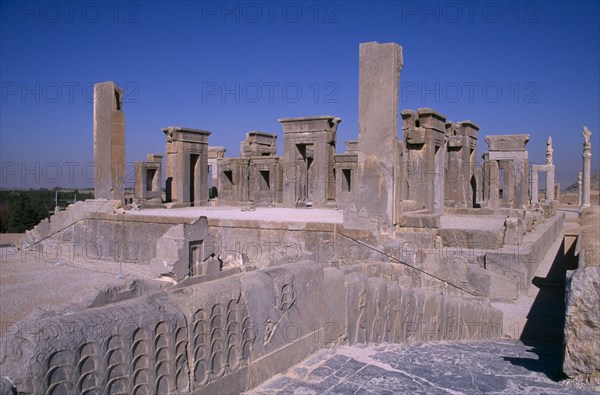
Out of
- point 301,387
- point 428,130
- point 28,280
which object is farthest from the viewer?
point 428,130

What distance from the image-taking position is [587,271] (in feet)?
13.1

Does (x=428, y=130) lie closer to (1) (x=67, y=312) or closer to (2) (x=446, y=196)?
(2) (x=446, y=196)

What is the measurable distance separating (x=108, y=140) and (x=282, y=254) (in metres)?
9.12

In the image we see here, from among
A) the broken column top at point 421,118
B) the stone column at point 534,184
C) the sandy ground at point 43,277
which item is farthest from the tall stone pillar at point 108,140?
the stone column at point 534,184

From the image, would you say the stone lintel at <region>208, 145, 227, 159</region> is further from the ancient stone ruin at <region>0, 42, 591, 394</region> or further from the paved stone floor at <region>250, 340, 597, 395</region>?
the paved stone floor at <region>250, 340, 597, 395</region>

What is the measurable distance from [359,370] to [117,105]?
45.0ft

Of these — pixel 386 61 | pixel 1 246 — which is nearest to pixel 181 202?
pixel 1 246

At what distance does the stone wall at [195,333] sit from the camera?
7.75 feet

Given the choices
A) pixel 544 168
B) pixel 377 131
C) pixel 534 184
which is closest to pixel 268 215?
pixel 377 131

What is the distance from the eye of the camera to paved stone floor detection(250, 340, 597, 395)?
3.66 m

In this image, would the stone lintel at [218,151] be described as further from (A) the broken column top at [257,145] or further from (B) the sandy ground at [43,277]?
(B) the sandy ground at [43,277]

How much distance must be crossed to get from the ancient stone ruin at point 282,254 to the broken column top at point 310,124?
0.17ft

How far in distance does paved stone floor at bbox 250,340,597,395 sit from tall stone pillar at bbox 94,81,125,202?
41.0ft

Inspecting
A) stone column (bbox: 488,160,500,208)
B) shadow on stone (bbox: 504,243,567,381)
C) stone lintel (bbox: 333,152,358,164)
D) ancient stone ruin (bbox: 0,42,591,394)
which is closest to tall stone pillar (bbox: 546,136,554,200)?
ancient stone ruin (bbox: 0,42,591,394)
